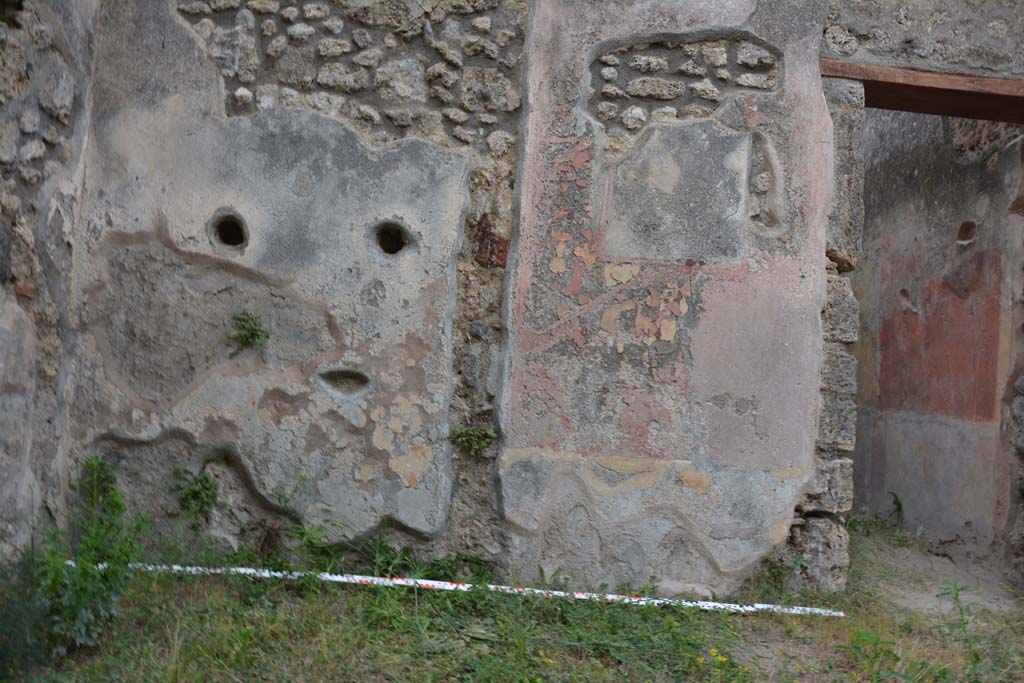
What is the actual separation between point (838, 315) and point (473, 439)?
146 cm

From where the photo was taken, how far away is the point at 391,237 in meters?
3.29

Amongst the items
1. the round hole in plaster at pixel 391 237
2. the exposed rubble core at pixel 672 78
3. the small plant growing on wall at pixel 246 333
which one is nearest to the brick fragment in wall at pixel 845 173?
the exposed rubble core at pixel 672 78

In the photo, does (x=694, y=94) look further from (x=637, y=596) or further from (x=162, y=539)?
(x=162, y=539)

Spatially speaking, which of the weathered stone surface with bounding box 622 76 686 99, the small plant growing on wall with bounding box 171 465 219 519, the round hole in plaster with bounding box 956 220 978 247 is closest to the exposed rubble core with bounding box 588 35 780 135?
the weathered stone surface with bounding box 622 76 686 99

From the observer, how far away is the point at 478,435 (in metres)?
3.21

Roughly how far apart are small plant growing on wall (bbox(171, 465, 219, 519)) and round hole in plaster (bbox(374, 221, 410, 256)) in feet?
3.43

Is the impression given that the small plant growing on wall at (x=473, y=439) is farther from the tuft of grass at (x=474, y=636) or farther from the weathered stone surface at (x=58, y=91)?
the weathered stone surface at (x=58, y=91)

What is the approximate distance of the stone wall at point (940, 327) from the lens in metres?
3.96

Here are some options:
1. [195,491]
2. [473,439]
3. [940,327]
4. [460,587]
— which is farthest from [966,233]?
[195,491]

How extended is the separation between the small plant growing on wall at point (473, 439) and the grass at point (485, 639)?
419mm

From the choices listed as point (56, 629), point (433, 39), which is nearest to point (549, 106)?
point (433, 39)

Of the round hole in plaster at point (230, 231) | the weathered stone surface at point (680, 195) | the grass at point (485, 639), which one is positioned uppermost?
the weathered stone surface at point (680, 195)

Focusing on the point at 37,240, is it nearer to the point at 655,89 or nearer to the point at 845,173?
the point at 655,89

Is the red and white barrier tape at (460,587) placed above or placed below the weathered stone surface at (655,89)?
below
